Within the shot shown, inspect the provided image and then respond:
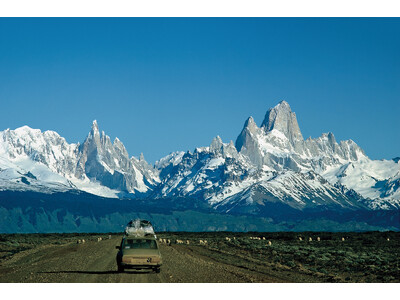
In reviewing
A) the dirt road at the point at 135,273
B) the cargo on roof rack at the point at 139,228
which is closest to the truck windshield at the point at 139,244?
the dirt road at the point at 135,273

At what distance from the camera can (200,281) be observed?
45750 mm

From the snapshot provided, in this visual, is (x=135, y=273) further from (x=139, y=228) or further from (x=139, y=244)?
(x=139, y=228)

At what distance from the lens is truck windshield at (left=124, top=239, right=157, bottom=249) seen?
4881 centimetres

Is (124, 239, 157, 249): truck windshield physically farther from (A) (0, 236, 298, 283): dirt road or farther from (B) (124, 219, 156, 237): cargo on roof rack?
(B) (124, 219, 156, 237): cargo on roof rack

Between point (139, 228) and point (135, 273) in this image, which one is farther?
point (139, 228)

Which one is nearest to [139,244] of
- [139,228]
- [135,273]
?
[135,273]

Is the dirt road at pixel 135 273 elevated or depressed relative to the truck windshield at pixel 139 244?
depressed

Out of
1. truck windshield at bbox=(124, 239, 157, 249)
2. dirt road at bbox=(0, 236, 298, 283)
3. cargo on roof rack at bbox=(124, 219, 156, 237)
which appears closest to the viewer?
dirt road at bbox=(0, 236, 298, 283)

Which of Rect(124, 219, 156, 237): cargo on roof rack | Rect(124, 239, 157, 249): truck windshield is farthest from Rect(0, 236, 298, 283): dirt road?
Rect(124, 219, 156, 237): cargo on roof rack

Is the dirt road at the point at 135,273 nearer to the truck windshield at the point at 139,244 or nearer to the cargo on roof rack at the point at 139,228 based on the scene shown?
the truck windshield at the point at 139,244

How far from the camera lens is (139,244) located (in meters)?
49.2

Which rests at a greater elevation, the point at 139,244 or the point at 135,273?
the point at 139,244

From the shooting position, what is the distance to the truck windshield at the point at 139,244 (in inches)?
1922
